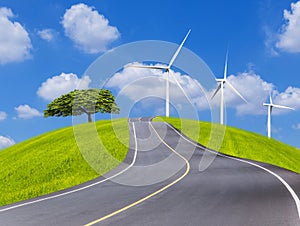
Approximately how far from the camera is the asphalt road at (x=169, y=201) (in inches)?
338

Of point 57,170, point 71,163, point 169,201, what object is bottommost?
point 169,201

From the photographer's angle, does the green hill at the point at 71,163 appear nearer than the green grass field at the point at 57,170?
No

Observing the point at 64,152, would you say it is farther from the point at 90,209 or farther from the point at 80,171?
the point at 90,209

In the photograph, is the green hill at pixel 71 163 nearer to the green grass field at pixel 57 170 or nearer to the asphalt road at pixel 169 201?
the green grass field at pixel 57 170

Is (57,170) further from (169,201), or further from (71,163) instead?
(169,201)

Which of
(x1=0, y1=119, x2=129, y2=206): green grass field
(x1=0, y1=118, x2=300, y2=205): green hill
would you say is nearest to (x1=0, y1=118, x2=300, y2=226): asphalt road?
(x1=0, y1=119, x2=129, y2=206): green grass field

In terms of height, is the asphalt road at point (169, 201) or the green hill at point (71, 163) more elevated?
the green hill at point (71, 163)

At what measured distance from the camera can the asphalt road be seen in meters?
8.59

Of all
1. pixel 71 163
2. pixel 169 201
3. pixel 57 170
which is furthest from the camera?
pixel 71 163

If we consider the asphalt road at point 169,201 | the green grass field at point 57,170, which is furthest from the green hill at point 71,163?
the asphalt road at point 169,201

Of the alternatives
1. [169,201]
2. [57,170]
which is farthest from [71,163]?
[169,201]

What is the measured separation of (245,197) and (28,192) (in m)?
9.15

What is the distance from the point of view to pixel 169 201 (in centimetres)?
1073

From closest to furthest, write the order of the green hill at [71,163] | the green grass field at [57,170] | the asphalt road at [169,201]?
the asphalt road at [169,201]
the green grass field at [57,170]
the green hill at [71,163]
